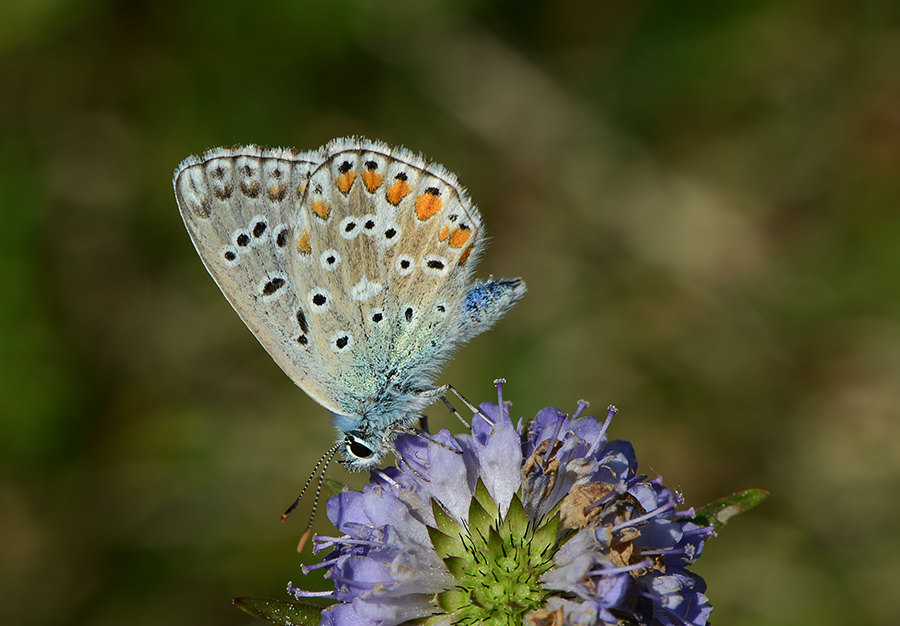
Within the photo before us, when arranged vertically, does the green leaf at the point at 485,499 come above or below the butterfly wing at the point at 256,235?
below

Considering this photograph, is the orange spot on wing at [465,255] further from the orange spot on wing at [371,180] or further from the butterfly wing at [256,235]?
the butterfly wing at [256,235]

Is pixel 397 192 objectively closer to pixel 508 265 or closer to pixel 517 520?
pixel 517 520

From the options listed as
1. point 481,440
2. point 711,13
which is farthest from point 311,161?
point 711,13

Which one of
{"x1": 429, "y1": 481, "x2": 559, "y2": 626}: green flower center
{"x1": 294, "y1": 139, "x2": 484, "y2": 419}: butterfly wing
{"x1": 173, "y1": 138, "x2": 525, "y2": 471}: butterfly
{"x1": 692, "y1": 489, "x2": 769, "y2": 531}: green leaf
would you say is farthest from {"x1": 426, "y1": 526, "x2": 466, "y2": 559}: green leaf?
{"x1": 692, "y1": 489, "x2": 769, "y2": 531}: green leaf

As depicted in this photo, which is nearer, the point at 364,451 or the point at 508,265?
the point at 364,451

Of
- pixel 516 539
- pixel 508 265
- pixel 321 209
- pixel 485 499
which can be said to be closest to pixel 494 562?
pixel 516 539

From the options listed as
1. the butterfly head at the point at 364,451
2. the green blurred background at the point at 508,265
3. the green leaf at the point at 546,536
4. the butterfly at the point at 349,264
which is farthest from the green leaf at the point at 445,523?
the green blurred background at the point at 508,265
